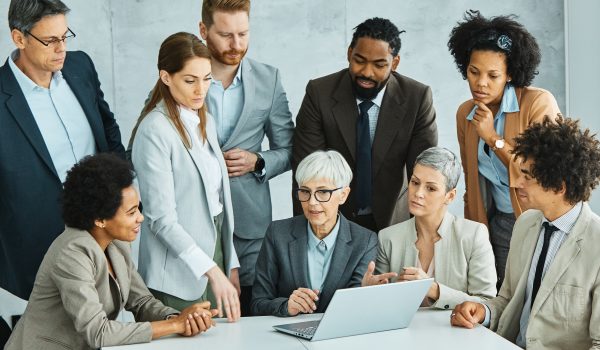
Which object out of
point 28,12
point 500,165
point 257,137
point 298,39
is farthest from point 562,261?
point 298,39

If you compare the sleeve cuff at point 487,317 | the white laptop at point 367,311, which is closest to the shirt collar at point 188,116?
the white laptop at point 367,311

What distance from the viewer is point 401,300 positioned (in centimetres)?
302

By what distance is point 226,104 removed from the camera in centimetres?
405

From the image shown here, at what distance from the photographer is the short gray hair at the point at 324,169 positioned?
360cm

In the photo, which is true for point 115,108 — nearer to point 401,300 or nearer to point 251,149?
point 251,149

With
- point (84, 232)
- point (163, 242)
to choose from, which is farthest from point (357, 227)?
point (84, 232)

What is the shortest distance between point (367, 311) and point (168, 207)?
884 mm

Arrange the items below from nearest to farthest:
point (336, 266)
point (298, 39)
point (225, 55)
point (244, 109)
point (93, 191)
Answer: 1. point (93, 191)
2. point (336, 266)
3. point (225, 55)
4. point (244, 109)
5. point (298, 39)

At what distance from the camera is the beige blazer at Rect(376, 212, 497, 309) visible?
361 centimetres

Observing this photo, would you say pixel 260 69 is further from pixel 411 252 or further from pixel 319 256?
pixel 411 252

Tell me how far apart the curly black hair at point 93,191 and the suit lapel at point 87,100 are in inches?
25.6

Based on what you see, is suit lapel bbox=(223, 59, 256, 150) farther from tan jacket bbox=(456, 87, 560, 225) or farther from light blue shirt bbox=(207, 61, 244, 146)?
tan jacket bbox=(456, 87, 560, 225)

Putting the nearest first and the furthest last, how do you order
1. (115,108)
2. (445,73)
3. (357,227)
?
(357,227), (115,108), (445,73)

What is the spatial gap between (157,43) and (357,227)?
2803mm
